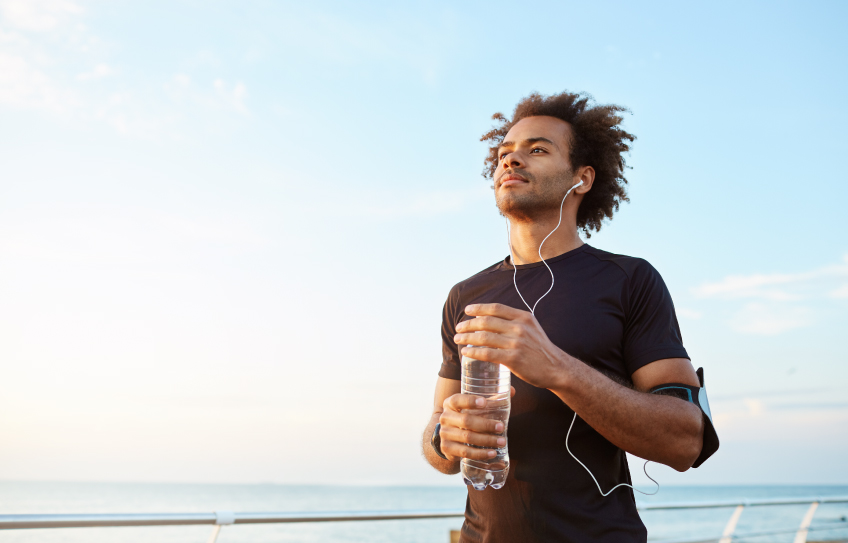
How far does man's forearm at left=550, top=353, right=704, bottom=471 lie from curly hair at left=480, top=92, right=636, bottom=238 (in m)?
1.21

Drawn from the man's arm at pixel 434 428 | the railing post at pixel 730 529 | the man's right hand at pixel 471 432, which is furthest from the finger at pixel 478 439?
the railing post at pixel 730 529

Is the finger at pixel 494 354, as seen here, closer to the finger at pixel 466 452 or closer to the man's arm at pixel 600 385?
the man's arm at pixel 600 385

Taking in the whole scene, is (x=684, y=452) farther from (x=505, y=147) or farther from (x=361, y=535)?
(x=361, y=535)

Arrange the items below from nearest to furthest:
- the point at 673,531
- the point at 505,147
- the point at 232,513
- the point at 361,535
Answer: the point at 232,513
the point at 505,147
the point at 361,535
the point at 673,531

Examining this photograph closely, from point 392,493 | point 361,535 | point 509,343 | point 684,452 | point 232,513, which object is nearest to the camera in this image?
point 509,343

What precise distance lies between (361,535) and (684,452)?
27.0 meters

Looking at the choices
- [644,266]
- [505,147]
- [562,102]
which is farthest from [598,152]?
[644,266]

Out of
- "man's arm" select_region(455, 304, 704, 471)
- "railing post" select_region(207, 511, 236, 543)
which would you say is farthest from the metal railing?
"man's arm" select_region(455, 304, 704, 471)

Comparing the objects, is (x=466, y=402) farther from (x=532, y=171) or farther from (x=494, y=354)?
(x=532, y=171)

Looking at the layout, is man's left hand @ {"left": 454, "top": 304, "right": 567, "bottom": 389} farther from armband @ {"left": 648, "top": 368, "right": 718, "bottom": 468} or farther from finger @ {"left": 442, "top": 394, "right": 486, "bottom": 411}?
armband @ {"left": 648, "top": 368, "right": 718, "bottom": 468}

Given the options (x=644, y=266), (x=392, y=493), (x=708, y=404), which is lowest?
(x=708, y=404)

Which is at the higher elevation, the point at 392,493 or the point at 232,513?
the point at 392,493

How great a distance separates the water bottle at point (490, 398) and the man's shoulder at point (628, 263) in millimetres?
505

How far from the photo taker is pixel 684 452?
1.41 metres
